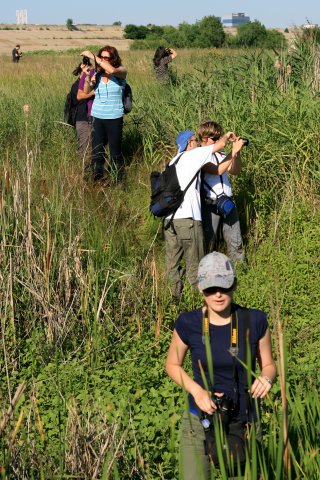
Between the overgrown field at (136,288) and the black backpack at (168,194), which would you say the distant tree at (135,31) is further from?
the black backpack at (168,194)

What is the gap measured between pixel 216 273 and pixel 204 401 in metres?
0.51

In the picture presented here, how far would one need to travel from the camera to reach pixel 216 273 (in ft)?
11.0

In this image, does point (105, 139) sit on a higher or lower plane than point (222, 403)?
higher

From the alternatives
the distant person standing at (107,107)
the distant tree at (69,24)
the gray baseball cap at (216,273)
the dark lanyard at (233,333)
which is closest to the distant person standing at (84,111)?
the distant person standing at (107,107)

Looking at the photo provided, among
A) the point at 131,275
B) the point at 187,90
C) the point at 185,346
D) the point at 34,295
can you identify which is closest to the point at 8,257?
the point at 34,295

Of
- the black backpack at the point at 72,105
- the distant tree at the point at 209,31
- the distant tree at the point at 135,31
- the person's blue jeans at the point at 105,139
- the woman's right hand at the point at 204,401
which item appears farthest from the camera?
the distant tree at the point at 135,31

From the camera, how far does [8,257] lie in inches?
225

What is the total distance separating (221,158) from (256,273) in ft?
3.09

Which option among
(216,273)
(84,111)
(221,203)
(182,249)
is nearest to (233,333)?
(216,273)

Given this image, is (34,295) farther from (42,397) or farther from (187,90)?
(187,90)

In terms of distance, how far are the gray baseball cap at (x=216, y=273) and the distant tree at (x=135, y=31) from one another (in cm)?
7896

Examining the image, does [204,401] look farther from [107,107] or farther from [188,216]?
[107,107]

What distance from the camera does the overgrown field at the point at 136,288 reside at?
12.0ft

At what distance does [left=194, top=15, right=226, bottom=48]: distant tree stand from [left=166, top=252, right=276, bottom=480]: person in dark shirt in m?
41.6
